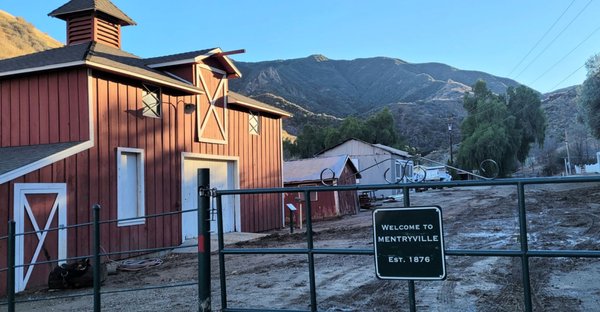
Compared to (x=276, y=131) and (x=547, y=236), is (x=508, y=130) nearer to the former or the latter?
(x=276, y=131)

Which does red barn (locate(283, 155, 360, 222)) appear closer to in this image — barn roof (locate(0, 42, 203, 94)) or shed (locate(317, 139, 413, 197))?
barn roof (locate(0, 42, 203, 94))

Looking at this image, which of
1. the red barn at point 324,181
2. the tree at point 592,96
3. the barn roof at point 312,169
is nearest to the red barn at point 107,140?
the red barn at point 324,181

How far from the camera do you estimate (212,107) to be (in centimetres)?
1702

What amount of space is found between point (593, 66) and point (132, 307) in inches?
1332

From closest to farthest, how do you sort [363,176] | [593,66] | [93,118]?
1. [93,118]
2. [593,66]
3. [363,176]

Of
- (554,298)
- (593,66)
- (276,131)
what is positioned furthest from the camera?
(593,66)

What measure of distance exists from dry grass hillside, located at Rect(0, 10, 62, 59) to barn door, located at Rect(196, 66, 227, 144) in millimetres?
94275

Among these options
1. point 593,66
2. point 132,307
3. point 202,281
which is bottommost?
point 132,307

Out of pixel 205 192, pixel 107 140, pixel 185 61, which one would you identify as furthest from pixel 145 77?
pixel 205 192

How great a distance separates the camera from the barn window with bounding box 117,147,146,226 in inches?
516

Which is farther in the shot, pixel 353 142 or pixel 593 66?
pixel 353 142

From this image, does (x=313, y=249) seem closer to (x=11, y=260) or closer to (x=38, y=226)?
(x=11, y=260)

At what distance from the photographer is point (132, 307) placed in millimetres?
7715

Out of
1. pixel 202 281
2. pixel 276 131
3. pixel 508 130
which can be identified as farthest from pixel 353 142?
pixel 202 281
